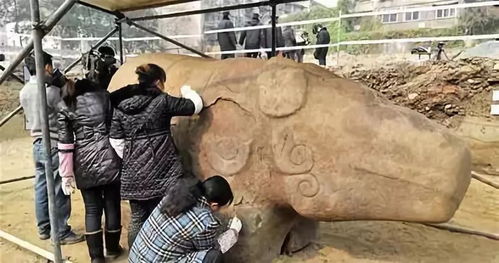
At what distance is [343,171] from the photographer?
9.37 feet

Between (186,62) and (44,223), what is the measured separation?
1984 mm

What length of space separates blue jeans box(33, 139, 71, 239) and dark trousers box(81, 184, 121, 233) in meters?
0.69

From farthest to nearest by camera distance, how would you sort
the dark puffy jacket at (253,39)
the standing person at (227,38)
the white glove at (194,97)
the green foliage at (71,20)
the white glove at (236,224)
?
the green foliage at (71,20) → the standing person at (227,38) → the dark puffy jacket at (253,39) → the white glove at (194,97) → the white glove at (236,224)

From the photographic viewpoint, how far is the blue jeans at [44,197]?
13.2 feet

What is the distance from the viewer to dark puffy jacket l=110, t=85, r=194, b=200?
313 cm

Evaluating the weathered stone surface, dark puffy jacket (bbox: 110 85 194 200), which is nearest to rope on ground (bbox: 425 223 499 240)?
dark puffy jacket (bbox: 110 85 194 200)

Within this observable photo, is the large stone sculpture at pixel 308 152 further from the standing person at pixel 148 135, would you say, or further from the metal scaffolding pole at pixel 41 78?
the metal scaffolding pole at pixel 41 78

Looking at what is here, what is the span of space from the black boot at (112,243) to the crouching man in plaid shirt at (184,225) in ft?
3.49

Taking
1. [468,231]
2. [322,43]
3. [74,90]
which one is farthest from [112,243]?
[322,43]

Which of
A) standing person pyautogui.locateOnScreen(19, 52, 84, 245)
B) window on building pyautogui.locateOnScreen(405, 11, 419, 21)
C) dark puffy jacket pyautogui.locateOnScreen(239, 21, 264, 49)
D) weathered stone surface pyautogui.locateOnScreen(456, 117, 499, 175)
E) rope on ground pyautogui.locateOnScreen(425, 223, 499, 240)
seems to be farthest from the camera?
window on building pyautogui.locateOnScreen(405, 11, 419, 21)

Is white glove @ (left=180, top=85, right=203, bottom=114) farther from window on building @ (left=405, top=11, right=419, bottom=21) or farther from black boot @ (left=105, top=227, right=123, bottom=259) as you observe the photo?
window on building @ (left=405, top=11, right=419, bottom=21)

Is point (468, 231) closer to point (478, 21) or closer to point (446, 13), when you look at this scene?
point (478, 21)

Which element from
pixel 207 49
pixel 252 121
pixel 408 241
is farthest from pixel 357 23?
pixel 252 121

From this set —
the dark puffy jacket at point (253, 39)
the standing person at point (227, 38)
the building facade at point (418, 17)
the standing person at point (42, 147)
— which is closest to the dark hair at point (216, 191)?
the standing person at point (42, 147)
